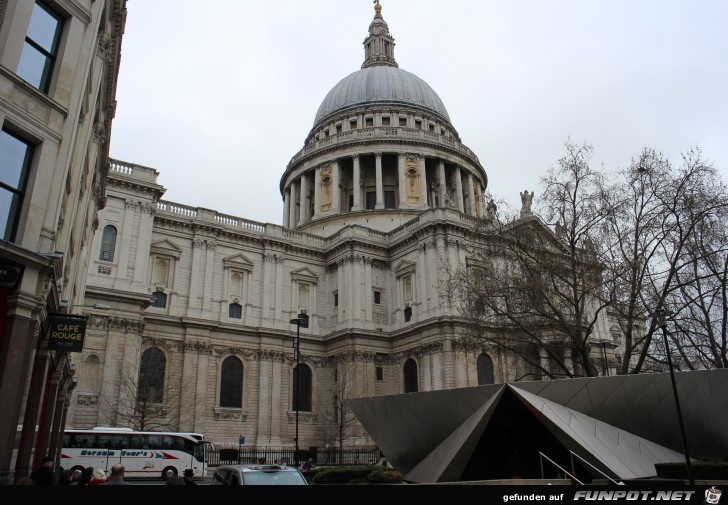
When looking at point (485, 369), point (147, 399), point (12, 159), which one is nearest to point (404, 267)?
point (485, 369)

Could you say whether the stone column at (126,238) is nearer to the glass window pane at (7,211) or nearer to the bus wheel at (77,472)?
the bus wheel at (77,472)

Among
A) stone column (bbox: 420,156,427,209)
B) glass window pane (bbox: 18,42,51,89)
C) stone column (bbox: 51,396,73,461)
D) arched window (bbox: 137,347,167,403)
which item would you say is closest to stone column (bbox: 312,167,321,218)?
stone column (bbox: 420,156,427,209)

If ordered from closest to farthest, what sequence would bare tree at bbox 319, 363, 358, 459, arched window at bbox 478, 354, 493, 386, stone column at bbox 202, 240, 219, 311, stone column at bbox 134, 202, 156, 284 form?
stone column at bbox 134, 202, 156, 284 → bare tree at bbox 319, 363, 358, 459 → arched window at bbox 478, 354, 493, 386 → stone column at bbox 202, 240, 219, 311

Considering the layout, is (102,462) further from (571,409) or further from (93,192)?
(571,409)

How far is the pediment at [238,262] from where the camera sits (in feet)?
152

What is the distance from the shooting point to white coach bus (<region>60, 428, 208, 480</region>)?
27.8 metres

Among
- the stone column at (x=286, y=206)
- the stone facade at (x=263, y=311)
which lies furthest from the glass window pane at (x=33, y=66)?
the stone column at (x=286, y=206)

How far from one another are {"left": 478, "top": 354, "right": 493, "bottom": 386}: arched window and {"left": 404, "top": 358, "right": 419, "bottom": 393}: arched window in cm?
502

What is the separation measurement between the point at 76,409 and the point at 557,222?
29530 mm

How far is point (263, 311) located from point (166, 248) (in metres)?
8.95

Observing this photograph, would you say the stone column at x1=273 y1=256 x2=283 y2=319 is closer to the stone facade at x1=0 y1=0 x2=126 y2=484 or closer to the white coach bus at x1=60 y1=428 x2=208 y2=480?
the white coach bus at x1=60 y1=428 x2=208 y2=480

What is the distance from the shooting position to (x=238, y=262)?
46938mm

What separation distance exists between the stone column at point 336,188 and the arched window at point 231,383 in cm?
2177

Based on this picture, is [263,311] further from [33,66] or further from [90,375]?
[33,66]
